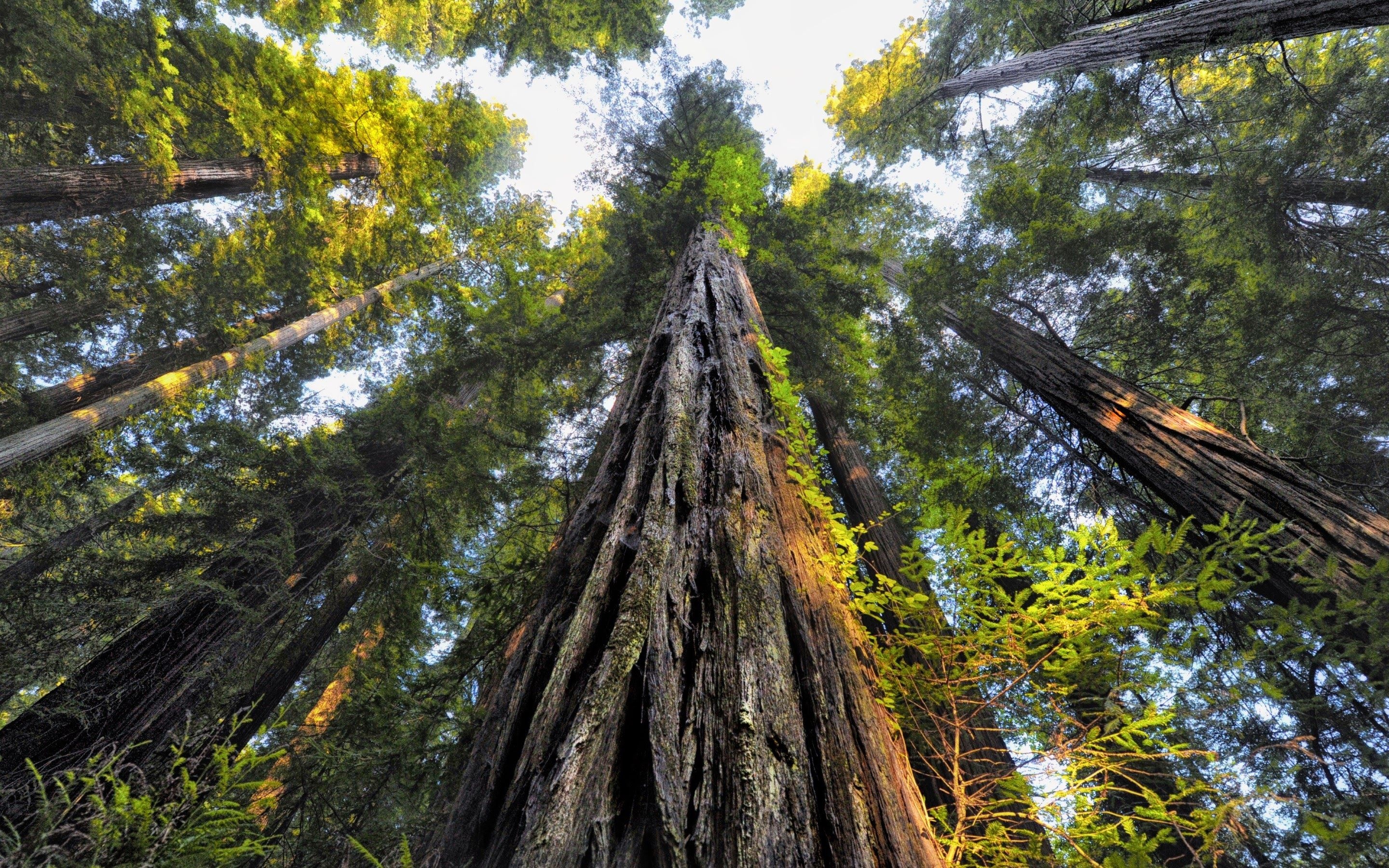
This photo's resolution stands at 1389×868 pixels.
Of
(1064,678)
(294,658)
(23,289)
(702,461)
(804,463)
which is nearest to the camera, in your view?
(1064,678)

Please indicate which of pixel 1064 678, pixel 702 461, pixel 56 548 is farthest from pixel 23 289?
pixel 1064 678

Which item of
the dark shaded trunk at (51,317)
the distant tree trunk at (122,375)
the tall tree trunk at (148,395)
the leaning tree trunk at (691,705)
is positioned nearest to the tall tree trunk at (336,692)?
the tall tree trunk at (148,395)

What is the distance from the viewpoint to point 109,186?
558 cm

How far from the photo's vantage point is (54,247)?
6.22 m

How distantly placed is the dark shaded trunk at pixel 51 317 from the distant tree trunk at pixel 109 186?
1.99 metres

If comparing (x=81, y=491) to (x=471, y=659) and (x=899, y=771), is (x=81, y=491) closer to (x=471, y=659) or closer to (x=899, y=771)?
(x=471, y=659)

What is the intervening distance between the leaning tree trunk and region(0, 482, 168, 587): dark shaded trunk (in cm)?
533

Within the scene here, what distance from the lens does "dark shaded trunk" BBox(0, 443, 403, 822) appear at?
3.50m

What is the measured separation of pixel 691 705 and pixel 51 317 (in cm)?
1151

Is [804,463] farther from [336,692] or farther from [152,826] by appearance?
[336,692]

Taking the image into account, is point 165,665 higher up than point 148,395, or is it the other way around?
point 148,395

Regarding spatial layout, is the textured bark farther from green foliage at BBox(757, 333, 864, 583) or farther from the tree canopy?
green foliage at BBox(757, 333, 864, 583)

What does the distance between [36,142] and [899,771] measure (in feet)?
38.0

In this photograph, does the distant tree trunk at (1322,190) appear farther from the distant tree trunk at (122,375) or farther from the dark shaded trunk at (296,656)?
the distant tree trunk at (122,375)
